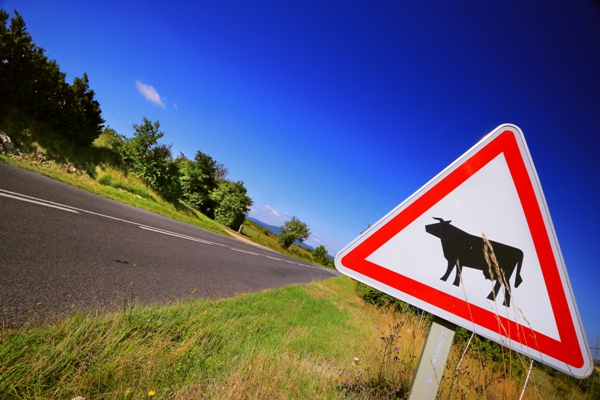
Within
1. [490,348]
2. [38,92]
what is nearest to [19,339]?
[490,348]

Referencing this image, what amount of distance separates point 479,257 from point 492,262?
5cm

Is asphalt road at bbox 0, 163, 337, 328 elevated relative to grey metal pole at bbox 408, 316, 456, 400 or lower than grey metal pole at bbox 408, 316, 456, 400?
lower

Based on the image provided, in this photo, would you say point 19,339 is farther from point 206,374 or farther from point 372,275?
point 372,275

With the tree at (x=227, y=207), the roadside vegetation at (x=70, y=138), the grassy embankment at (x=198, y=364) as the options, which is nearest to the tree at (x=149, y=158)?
the roadside vegetation at (x=70, y=138)

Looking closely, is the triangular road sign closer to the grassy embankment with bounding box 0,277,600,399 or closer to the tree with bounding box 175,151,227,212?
the grassy embankment with bounding box 0,277,600,399

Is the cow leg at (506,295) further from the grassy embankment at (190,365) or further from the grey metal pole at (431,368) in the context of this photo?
the grassy embankment at (190,365)

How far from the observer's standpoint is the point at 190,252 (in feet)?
21.8

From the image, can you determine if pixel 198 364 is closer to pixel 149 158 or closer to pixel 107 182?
pixel 107 182

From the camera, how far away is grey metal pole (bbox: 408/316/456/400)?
3.21 ft

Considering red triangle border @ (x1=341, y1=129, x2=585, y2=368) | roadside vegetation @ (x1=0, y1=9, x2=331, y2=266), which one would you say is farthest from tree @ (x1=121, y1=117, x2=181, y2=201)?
red triangle border @ (x1=341, y1=129, x2=585, y2=368)

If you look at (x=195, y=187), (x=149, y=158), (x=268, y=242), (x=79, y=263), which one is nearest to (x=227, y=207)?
(x=195, y=187)

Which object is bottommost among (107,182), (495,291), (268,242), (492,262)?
(268,242)

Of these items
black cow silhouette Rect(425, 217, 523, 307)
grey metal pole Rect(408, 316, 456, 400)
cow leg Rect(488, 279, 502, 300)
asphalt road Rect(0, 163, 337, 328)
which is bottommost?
asphalt road Rect(0, 163, 337, 328)

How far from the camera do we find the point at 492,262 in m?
1.03
